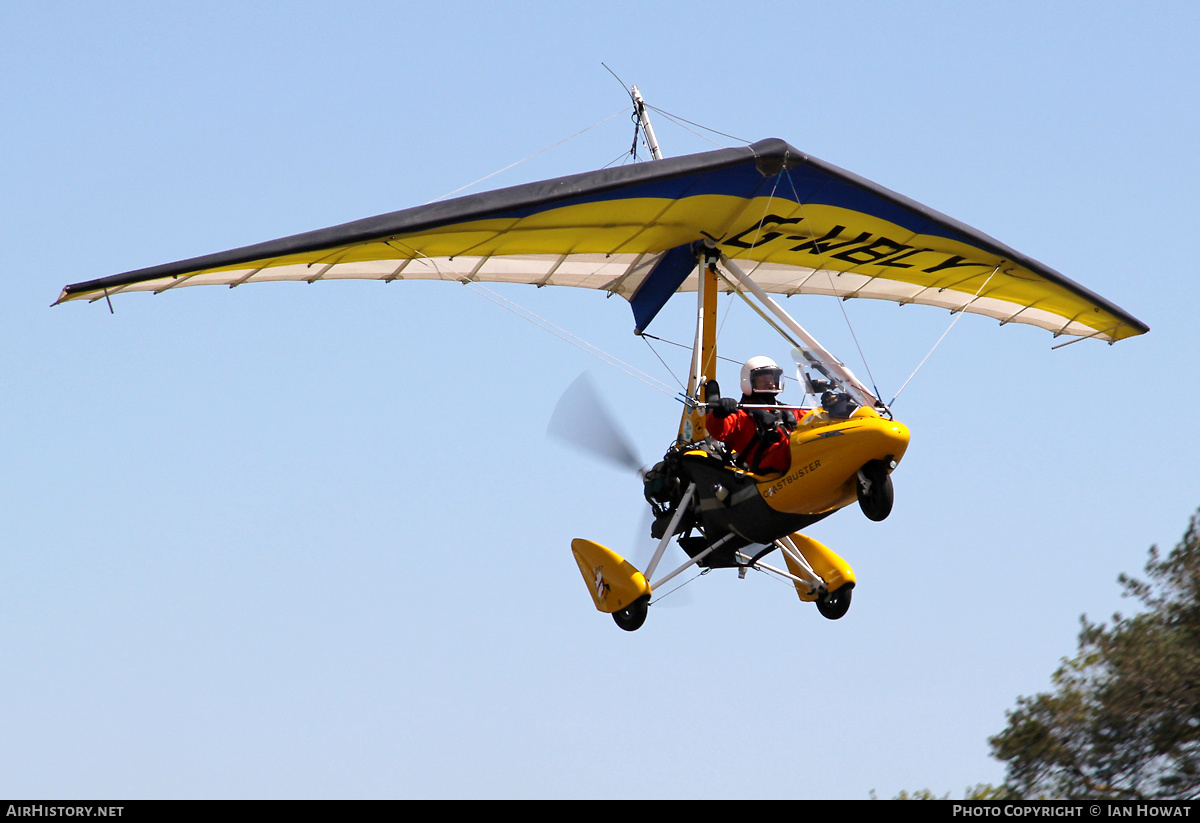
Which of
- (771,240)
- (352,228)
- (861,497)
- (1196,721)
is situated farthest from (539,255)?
(1196,721)

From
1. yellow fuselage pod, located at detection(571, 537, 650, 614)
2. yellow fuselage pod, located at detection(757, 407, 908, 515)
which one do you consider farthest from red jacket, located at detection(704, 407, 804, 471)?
yellow fuselage pod, located at detection(571, 537, 650, 614)

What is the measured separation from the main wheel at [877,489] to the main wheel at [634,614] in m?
2.49

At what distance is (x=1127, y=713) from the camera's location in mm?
12828

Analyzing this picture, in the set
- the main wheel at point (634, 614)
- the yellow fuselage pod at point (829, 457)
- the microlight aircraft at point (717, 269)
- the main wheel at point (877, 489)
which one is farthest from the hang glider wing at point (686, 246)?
the main wheel at point (634, 614)

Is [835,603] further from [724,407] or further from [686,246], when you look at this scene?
[686,246]

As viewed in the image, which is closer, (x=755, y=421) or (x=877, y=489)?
(x=877, y=489)

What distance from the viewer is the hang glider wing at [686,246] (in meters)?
11.1

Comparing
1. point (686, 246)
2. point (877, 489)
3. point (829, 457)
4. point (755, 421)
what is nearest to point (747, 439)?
point (755, 421)

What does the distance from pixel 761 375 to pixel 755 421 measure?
411 mm

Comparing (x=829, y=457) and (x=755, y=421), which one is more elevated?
(x=755, y=421)

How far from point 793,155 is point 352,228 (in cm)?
364

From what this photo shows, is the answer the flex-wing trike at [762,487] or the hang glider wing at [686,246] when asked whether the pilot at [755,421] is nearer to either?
the flex-wing trike at [762,487]
